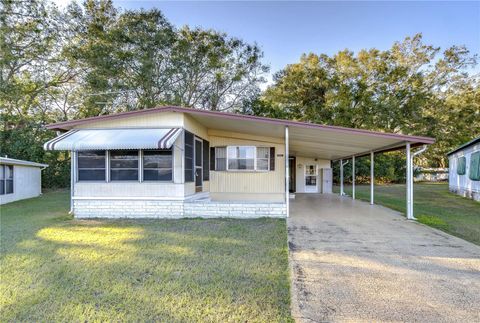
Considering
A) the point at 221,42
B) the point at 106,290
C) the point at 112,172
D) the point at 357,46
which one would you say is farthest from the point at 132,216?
the point at 357,46

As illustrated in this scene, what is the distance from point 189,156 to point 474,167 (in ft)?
42.1

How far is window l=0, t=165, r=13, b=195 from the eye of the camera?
1188 cm

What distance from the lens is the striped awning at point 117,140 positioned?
289 inches

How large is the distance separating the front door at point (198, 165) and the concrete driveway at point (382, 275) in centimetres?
409

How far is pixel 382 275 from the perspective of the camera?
3.87 metres

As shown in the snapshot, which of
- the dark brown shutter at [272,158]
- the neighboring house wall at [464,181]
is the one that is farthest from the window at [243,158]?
the neighboring house wall at [464,181]

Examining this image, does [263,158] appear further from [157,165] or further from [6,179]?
[6,179]

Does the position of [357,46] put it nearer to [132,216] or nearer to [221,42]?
[221,42]

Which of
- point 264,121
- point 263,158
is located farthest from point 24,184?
point 264,121

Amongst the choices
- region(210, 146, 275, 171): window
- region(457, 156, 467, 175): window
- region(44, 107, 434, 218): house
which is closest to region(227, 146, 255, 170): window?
region(210, 146, 275, 171): window

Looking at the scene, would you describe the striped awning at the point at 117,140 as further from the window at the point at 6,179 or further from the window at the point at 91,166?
the window at the point at 6,179

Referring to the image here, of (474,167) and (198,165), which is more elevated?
(198,165)

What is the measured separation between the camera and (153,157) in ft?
27.3

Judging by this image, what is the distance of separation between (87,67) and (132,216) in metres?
15.1
